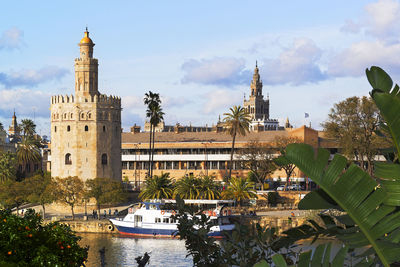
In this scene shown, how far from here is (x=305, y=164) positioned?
7.27 m

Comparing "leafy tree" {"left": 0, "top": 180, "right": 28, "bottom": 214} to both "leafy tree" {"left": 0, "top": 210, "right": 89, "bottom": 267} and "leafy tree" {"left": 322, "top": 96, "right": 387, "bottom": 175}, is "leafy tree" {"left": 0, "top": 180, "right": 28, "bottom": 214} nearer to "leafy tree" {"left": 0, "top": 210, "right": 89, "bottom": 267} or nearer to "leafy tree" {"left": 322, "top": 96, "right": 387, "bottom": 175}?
"leafy tree" {"left": 322, "top": 96, "right": 387, "bottom": 175}

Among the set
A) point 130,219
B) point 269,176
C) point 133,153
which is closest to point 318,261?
point 130,219

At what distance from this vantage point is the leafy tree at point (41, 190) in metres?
67.7

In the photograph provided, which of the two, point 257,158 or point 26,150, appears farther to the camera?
point 26,150

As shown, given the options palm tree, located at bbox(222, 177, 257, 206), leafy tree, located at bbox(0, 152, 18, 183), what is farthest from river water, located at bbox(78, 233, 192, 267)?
leafy tree, located at bbox(0, 152, 18, 183)

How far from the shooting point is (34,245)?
1672 centimetres

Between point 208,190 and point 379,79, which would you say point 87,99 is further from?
point 379,79

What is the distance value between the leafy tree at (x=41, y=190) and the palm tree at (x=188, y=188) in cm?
1364

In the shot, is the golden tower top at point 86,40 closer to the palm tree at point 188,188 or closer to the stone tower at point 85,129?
the stone tower at point 85,129

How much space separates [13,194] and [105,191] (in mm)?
10451

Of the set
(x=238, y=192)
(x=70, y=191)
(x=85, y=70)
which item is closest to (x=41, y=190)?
(x=70, y=191)

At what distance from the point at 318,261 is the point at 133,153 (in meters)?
91.0

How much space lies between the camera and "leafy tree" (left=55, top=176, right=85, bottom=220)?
222 feet

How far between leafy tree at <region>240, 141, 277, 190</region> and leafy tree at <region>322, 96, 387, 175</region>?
12.2m
